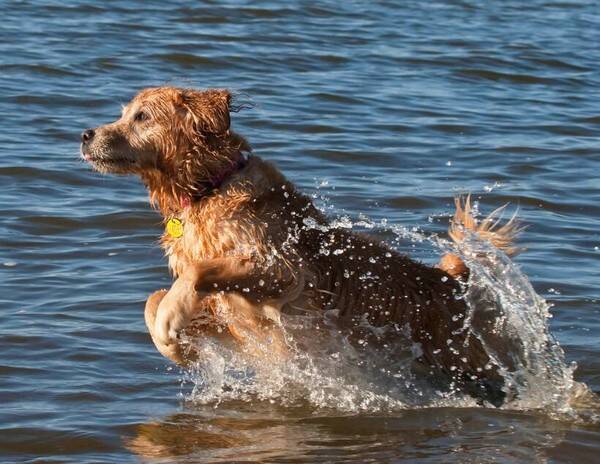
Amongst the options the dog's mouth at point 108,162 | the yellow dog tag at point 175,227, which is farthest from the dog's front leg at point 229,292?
the dog's mouth at point 108,162

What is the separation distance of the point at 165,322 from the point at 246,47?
10.1m

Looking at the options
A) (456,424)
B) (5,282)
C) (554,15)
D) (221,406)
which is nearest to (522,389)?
(456,424)

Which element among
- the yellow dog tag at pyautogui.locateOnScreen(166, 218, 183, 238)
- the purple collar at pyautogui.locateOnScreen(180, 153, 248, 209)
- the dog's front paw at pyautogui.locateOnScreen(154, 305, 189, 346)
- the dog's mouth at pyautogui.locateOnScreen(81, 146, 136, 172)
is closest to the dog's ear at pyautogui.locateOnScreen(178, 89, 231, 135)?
the purple collar at pyautogui.locateOnScreen(180, 153, 248, 209)

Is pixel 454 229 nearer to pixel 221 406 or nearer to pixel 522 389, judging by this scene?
pixel 522 389

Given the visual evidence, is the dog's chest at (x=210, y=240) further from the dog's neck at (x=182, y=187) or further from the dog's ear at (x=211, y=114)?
the dog's ear at (x=211, y=114)

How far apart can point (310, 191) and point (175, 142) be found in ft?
13.1

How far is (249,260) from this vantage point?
6301 mm

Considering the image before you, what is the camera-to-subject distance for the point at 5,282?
8.20 meters

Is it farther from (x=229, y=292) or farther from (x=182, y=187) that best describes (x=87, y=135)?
(x=229, y=292)

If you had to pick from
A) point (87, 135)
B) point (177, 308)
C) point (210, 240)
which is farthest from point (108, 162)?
point (177, 308)

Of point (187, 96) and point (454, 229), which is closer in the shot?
point (187, 96)

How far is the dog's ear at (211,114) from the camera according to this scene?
251 inches

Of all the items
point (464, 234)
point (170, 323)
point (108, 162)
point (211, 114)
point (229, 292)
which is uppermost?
point (211, 114)

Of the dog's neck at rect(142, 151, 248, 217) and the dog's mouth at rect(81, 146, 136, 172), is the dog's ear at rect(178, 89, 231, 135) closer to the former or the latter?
the dog's neck at rect(142, 151, 248, 217)
